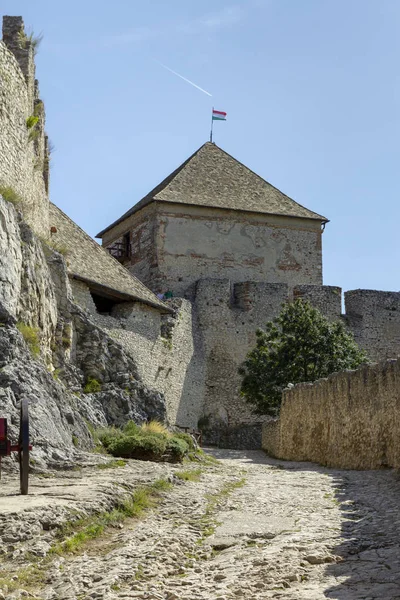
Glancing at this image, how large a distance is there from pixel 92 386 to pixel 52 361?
2015mm

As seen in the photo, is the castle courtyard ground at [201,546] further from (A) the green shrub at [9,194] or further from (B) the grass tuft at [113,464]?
(A) the green shrub at [9,194]

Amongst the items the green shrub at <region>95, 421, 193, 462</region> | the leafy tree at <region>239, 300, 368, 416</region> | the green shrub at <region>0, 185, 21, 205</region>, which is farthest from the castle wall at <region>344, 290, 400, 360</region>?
the green shrub at <region>95, 421, 193, 462</region>

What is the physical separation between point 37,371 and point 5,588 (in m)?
7.39

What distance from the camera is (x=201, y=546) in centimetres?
693

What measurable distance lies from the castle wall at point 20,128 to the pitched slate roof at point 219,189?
1706 centimetres

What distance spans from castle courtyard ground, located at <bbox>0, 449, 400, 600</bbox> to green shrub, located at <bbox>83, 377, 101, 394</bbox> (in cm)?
900

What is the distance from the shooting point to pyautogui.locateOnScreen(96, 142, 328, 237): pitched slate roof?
129 feet

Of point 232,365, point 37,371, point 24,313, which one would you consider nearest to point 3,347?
point 37,371

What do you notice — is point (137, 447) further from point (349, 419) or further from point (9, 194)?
point (9, 194)

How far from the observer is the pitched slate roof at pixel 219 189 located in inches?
1551

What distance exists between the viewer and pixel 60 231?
26156 millimetres

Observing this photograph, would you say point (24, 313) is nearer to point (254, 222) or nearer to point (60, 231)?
point (60, 231)

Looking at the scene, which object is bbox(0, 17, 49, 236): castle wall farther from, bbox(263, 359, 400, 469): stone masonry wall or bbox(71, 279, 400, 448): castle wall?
bbox(71, 279, 400, 448): castle wall

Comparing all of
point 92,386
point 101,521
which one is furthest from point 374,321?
point 101,521
